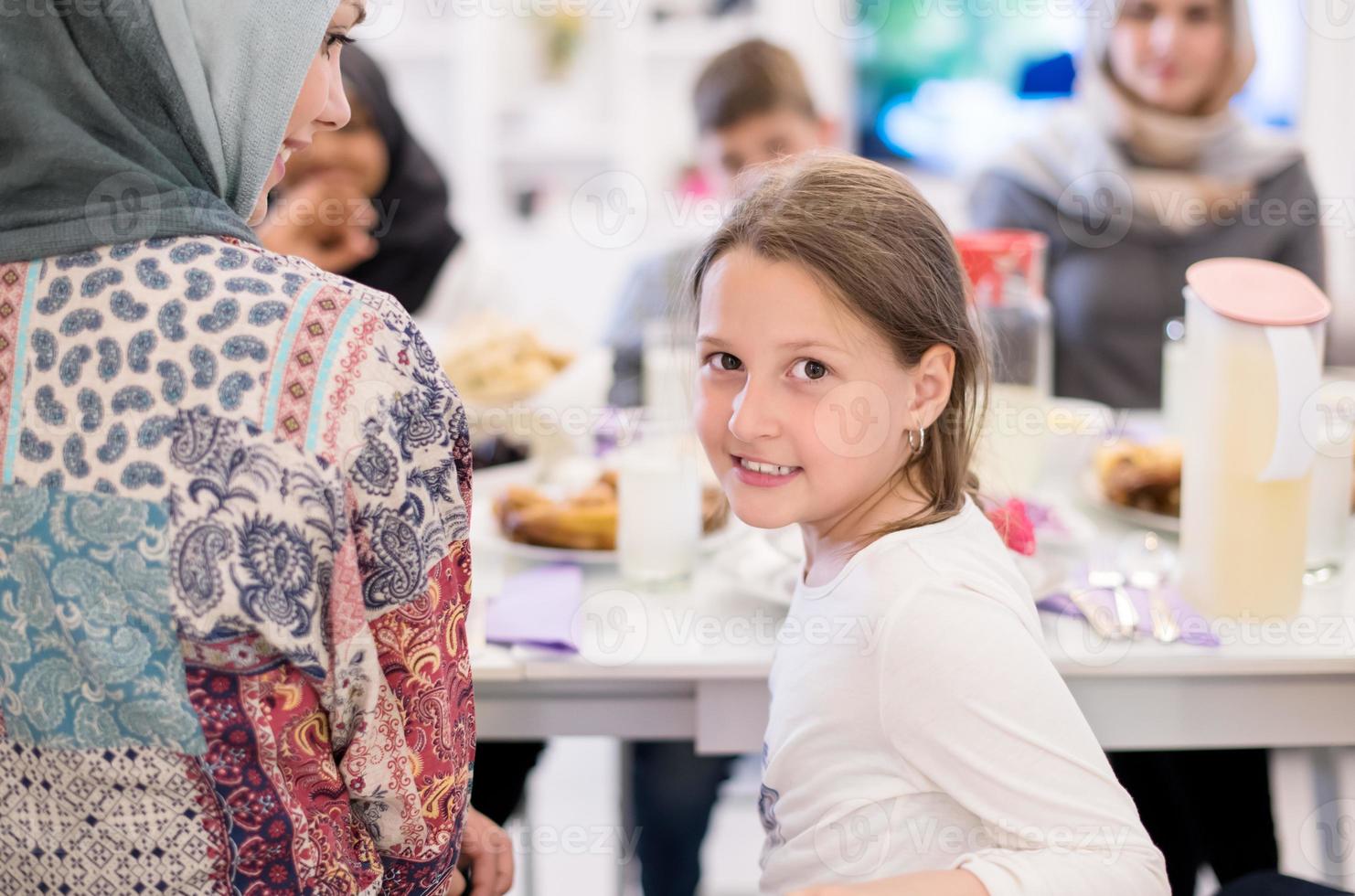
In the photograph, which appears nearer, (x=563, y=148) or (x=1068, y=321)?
(x=1068, y=321)

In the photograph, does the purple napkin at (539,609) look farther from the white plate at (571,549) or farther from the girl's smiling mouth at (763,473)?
the girl's smiling mouth at (763,473)

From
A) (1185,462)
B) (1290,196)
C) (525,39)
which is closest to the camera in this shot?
(1185,462)

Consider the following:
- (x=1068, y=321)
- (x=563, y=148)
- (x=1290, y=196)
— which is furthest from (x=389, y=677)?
(x=563, y=148)

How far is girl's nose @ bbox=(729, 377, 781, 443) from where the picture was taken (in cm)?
85

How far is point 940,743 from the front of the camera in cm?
76

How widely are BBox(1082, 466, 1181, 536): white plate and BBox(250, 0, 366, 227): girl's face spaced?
0.85 metres

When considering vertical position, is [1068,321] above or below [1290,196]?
below

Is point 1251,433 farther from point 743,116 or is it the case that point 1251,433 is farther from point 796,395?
point 743,116

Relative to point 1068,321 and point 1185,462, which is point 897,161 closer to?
point 1068,321

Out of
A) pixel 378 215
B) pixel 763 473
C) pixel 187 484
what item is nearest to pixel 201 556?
pixel 187 484

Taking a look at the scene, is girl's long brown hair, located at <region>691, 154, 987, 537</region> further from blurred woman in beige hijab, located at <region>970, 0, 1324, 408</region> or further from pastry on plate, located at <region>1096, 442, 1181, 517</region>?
blurred woman in beige hijab, located at <region>970, 0, 1324, 408</region>

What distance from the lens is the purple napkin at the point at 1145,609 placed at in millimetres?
1037

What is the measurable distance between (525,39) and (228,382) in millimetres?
3066

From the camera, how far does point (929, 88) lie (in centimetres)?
358
